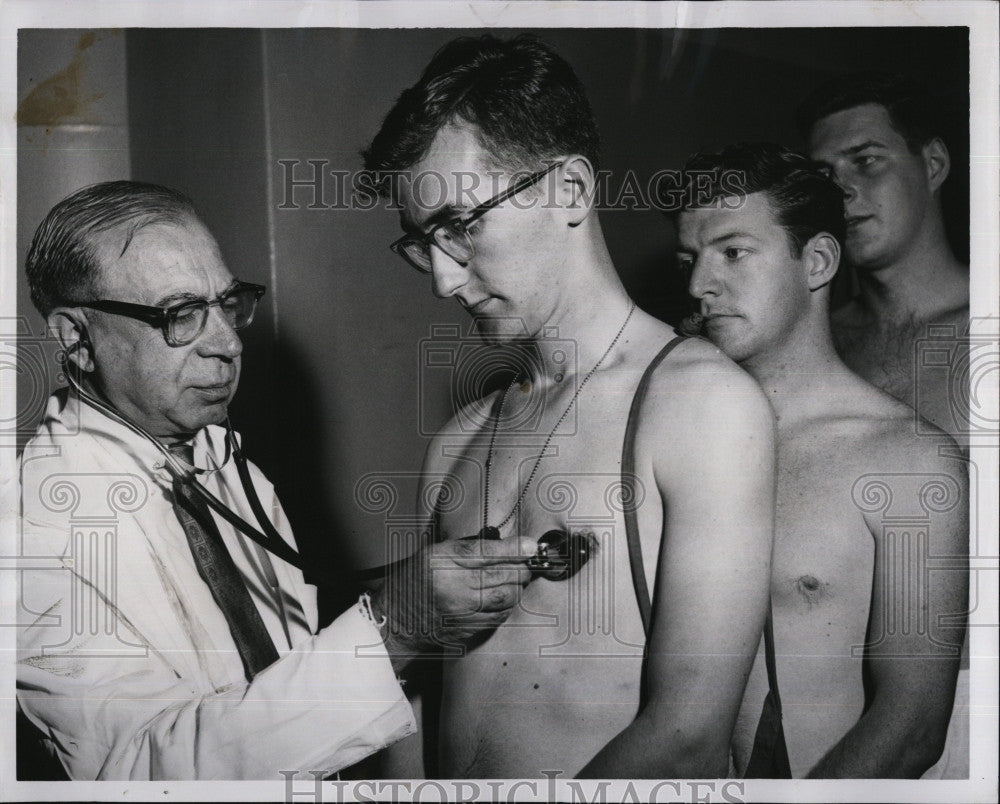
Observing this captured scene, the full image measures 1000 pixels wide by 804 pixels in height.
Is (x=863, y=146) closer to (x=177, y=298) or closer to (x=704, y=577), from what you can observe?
(x=704, y=577)

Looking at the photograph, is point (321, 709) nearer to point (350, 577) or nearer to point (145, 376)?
point (350, 577)

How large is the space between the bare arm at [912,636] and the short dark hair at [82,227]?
1.29 meters

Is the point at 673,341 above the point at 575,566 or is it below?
above

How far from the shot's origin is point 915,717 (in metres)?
1.67

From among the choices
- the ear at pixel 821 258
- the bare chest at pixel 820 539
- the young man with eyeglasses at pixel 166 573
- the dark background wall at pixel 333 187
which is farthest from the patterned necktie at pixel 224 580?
the ear at pixel 821 258

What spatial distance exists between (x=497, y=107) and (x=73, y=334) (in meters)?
0.80

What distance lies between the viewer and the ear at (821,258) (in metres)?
1.65

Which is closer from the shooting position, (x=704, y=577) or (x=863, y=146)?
(x=704, y=577)

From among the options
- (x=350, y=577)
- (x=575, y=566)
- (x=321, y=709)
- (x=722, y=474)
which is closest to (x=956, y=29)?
(x=722, y=474)

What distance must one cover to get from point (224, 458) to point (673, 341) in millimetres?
772

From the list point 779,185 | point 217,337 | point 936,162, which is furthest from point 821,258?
point 217,337

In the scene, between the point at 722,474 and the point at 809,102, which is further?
the point at 809,102

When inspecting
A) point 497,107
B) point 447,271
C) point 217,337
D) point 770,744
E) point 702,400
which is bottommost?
point 770,744

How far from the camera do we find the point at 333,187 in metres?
1.69
